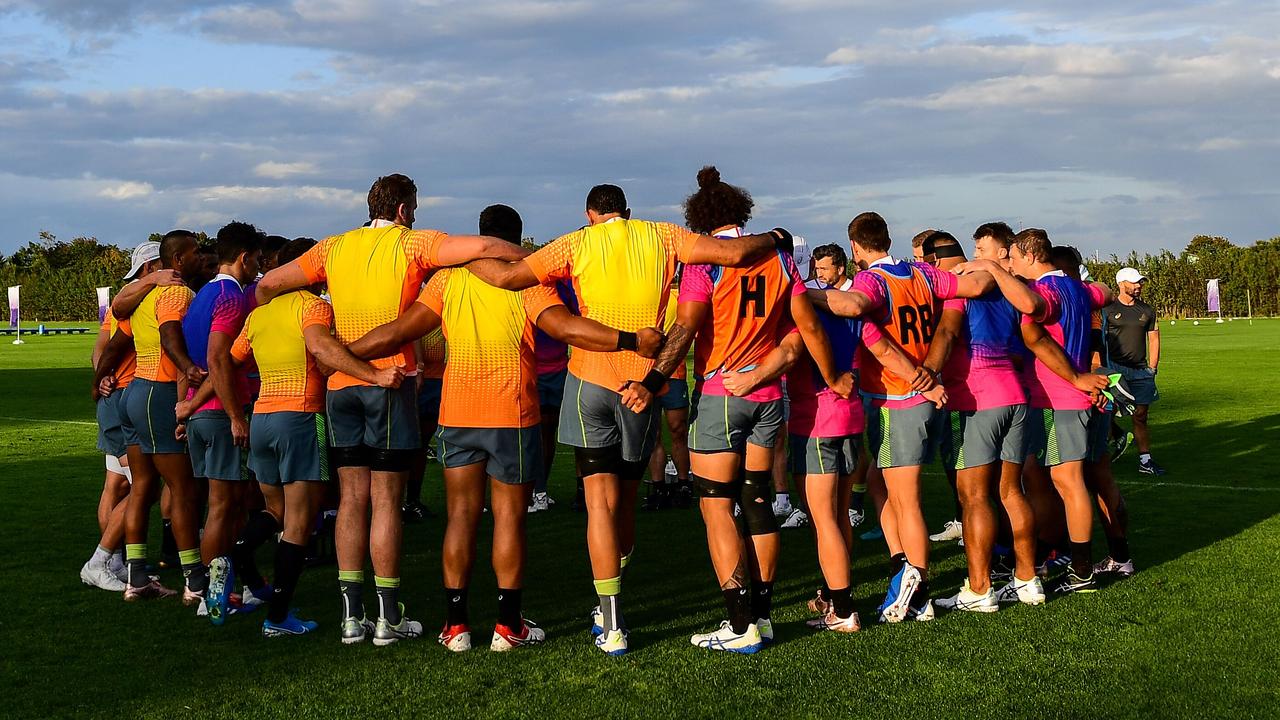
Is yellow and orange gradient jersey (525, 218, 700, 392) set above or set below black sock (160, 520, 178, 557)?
above

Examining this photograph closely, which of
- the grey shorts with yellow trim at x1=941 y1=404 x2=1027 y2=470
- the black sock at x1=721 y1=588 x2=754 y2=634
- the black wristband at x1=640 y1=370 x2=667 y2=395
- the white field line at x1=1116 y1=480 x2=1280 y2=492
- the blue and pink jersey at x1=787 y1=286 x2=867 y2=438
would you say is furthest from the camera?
the white field line at x1=1116 y1=480 x2=1280 y2=492

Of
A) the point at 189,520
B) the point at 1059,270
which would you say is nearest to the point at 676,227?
the point at 1059,270

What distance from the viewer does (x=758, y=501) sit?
237 inches

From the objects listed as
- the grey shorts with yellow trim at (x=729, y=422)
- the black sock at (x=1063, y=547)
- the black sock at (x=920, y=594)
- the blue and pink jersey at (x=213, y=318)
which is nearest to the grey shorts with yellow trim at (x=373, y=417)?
the blue and pink jersey at (x=213, y=318)

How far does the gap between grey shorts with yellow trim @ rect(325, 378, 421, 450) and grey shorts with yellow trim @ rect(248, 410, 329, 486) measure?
0.33 metres

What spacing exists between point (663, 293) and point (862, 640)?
6.70 feet

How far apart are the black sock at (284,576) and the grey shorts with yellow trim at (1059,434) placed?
4.27 metres

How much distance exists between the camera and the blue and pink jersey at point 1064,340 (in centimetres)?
709

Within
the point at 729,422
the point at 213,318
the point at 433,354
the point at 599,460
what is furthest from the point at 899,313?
the point at 433,354

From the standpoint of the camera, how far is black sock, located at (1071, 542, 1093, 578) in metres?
7.03

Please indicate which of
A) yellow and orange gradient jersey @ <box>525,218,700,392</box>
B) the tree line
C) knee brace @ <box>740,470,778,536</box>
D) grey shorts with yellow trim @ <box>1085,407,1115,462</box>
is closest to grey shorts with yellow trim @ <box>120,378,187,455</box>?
yellow and orange gradient jersey @ <box>525,218,700,392</box>

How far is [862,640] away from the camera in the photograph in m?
6.00

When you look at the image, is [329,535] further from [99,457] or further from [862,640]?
[99,457]

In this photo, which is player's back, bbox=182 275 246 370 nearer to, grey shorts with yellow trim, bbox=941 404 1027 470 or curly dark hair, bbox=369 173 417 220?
curly dark hair, bbox=369 173 417 220
